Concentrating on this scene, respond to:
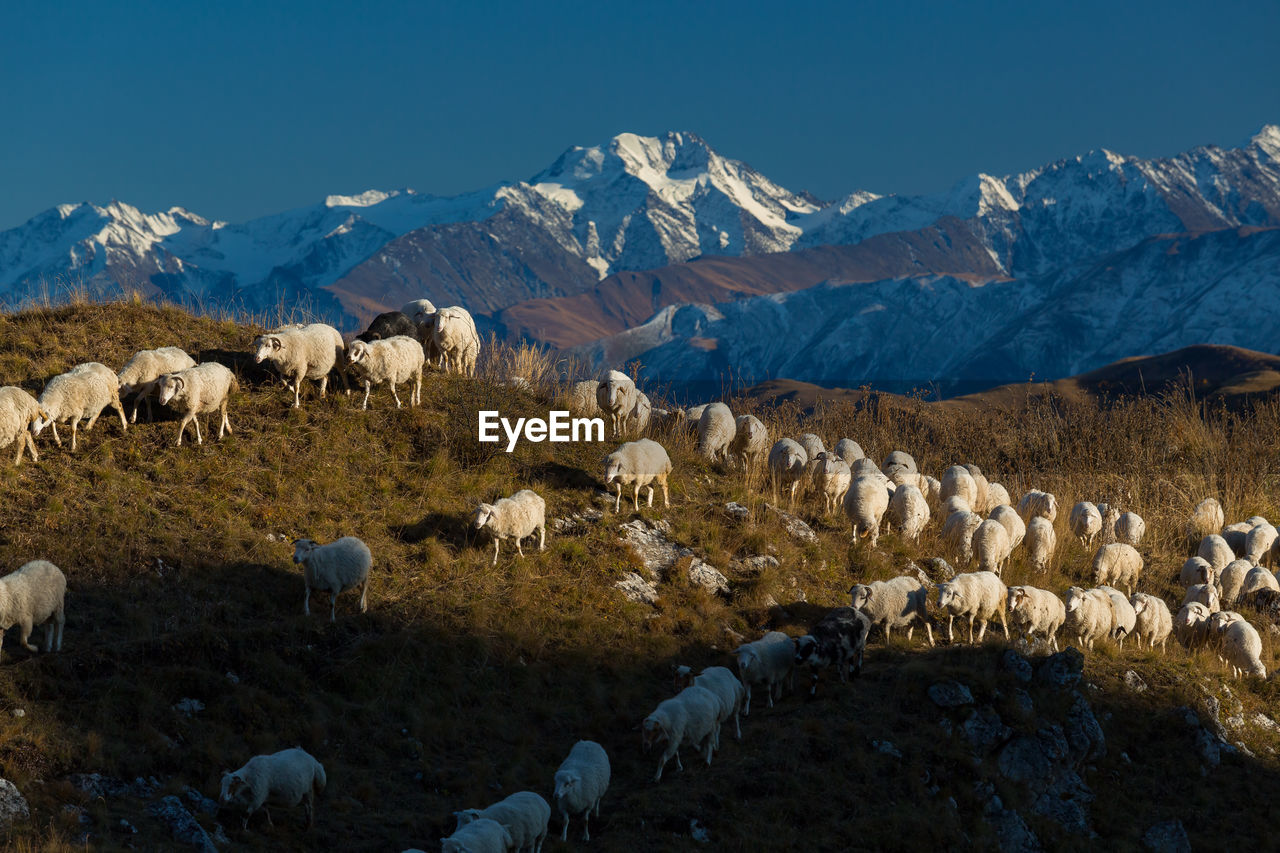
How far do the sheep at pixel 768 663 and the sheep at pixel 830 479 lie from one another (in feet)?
24.5

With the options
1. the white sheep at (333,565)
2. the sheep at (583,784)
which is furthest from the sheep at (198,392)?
the sheep at (583,784)

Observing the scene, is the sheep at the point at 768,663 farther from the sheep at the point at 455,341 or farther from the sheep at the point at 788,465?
the sheep at the point at 455,341

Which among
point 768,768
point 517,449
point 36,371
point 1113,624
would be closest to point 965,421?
point 1113,624

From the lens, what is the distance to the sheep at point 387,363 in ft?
61.6

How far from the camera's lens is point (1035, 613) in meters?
17.0

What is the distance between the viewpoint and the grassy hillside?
429 inches

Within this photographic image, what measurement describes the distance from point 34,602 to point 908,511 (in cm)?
1485

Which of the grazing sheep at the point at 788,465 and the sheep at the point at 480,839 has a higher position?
the grazing sheep at the point at 788,465

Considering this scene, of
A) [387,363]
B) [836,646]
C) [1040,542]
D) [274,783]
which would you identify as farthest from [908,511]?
Result: [274,783]

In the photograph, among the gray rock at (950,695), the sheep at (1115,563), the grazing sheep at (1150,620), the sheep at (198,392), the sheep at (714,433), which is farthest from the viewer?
the sheep at (714,433)

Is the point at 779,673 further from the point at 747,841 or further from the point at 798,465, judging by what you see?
the point at 798,465

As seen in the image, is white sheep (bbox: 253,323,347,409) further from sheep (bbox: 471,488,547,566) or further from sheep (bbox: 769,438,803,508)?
sheep (bbox: 769,438,803,508)

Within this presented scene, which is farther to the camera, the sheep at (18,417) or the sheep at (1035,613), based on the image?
the sheep at (1035,613)

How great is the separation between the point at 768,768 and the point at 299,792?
5073 mm
